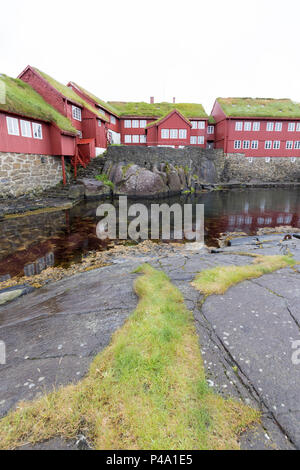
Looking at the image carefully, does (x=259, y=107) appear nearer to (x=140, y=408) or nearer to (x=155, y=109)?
(x=155, y=109)

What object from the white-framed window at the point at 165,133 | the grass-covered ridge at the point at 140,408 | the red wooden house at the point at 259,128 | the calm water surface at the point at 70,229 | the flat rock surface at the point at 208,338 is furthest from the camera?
the red wooden house at the point at 259,128

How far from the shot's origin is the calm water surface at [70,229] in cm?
947

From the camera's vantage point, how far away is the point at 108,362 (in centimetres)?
326

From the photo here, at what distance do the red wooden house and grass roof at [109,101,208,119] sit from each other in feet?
13.0

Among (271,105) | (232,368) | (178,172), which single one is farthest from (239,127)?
(232,368)

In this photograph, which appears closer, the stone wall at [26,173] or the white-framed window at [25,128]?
the stone wall at [26,173]

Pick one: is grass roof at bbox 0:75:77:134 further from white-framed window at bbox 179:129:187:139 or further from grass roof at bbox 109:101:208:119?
white-framed window at bbox 179:129:187:139

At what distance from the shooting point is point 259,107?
131 feet

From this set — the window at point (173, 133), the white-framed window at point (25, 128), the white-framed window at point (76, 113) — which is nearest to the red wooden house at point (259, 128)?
A: the window at point (173, 133)

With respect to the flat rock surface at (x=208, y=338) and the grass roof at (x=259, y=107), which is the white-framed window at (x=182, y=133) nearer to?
the grass roof at (x=259, y=107)

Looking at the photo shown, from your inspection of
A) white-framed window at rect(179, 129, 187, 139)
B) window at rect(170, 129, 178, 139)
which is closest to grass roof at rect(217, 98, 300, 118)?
white-framed window at rect(179, 129, 187, 139)

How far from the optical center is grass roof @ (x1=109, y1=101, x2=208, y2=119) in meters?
39.6

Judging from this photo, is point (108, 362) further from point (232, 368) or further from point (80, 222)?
point (80, 222)

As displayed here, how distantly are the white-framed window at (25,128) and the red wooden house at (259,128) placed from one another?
2943 centimetres
